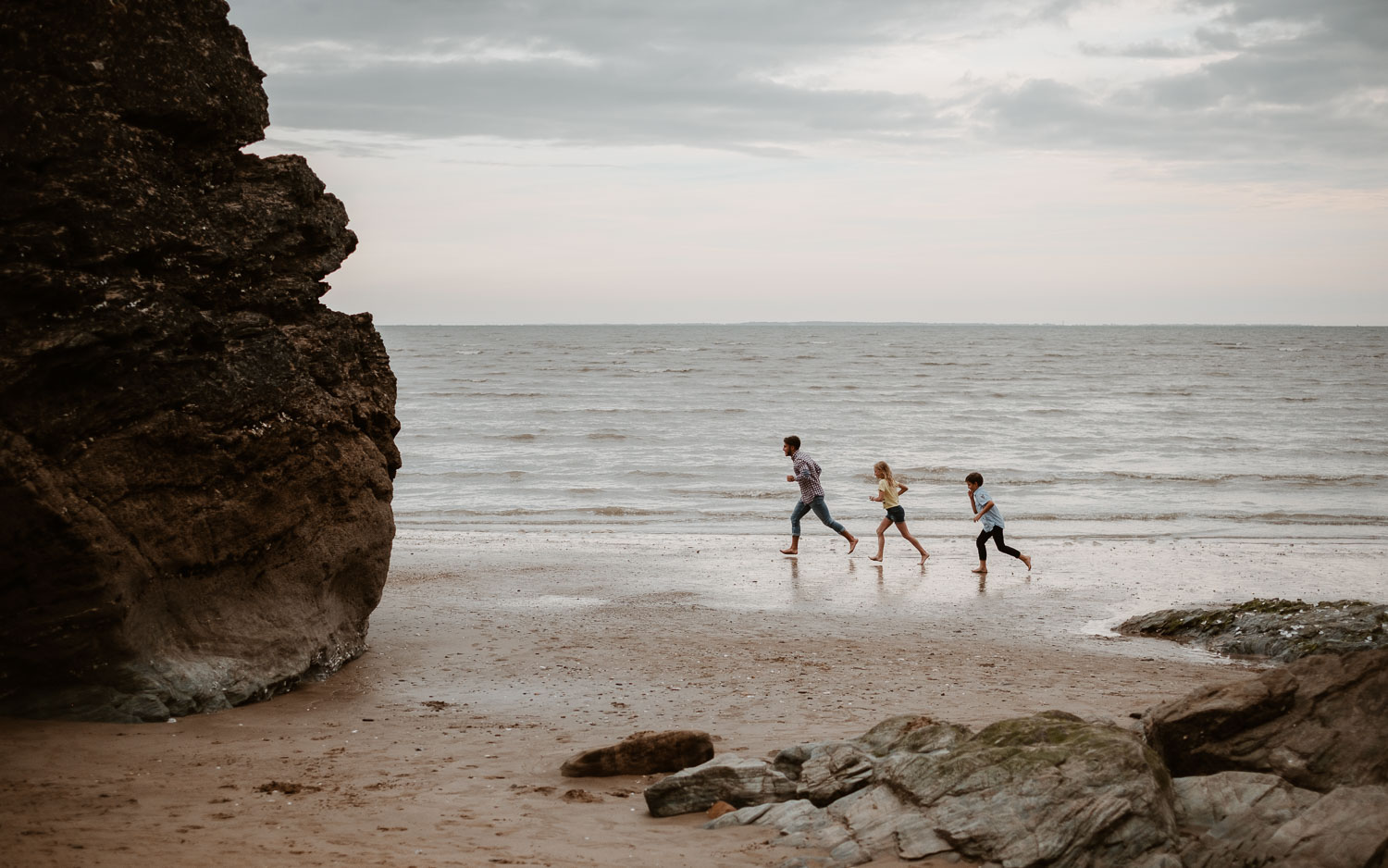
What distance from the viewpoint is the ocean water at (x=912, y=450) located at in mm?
21188

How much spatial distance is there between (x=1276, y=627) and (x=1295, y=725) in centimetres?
578

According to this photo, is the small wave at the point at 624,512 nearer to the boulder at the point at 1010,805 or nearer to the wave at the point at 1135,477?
the wave at the point at 1135,477

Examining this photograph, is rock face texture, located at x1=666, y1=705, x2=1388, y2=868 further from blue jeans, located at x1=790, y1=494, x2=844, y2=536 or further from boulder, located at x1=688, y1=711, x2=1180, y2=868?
blue jeans, located at x1=790, y1=494, x2=844, y2=536

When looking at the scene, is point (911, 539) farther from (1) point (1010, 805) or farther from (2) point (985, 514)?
(1) point (1010, 805)

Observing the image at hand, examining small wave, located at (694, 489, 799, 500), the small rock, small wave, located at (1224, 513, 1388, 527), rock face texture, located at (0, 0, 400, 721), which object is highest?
rock face texture, located at (0, 0, 400, 721)

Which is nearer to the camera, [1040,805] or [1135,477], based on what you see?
[1040,805]

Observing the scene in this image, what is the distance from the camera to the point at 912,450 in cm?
3244

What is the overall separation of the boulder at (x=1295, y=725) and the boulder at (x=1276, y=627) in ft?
15.4

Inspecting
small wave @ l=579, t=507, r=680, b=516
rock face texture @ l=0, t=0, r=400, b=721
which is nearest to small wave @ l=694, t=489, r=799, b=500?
small wave @ l=579, t=507, r=680, b=516

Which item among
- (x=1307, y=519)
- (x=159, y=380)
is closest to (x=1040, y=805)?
(x=159, y=380)

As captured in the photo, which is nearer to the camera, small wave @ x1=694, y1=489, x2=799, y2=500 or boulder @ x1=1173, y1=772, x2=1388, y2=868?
boulder @ x1=1173, y1=772, x2=1388, y2=868

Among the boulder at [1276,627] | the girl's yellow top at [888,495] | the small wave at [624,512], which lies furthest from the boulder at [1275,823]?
the small wave at [624,512]

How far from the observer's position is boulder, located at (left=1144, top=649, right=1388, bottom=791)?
546 centimetres

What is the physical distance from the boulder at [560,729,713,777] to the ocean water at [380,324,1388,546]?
12362 millimetres
